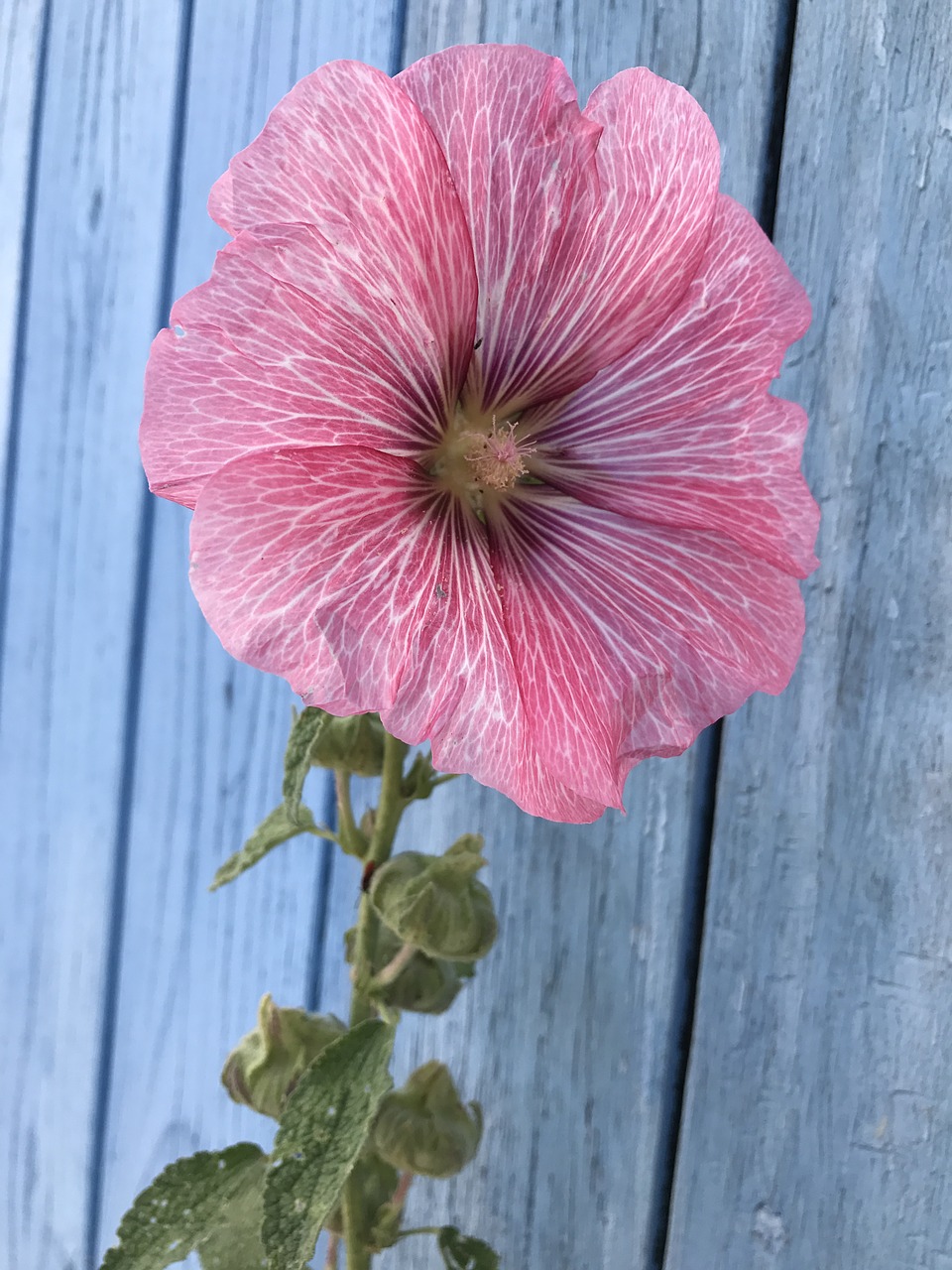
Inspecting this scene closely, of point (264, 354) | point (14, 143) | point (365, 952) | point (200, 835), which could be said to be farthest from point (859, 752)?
point (14, 143)

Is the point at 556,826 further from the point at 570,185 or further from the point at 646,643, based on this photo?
the point at 570,185

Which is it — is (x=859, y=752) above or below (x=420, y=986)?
above

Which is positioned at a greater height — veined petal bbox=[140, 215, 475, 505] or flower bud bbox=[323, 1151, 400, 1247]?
veined petal bbox=[140, 215, 475, 505]

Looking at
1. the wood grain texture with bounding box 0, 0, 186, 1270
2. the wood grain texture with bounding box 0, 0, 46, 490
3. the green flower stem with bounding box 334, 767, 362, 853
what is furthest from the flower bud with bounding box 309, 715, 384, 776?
the wood grain texture with bounding box 0, 0, 46, 490

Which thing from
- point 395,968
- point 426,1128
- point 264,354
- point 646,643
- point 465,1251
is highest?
point 264,354

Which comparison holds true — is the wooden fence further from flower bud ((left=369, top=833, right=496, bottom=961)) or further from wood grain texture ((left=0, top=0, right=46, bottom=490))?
flower bud ((left=369, top=833, right=496, bottom=961))

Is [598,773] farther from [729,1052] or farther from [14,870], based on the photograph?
[14,870]
